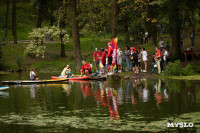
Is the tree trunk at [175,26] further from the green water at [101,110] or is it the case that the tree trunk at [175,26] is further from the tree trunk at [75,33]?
the green water at [101,110]

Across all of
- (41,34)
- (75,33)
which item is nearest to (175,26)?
(75,33)

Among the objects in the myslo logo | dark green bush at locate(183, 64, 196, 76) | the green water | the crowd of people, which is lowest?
the myslo logo

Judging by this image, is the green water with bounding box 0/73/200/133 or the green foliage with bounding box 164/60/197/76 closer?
the green water with bounding box 0/73/200/133

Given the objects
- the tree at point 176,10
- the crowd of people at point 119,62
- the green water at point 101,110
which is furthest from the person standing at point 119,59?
the green water at point 101,110

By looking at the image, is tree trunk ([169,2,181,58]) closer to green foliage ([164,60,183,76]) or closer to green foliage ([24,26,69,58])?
green foliage ([164,60,183,76])

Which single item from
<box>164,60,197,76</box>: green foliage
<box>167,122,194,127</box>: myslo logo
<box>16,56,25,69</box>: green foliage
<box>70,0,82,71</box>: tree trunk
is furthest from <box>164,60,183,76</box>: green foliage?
<box>16,56,25,69</box>: green foliage

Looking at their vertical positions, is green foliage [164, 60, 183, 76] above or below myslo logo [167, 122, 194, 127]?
above

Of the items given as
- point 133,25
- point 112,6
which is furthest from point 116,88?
point 133,25

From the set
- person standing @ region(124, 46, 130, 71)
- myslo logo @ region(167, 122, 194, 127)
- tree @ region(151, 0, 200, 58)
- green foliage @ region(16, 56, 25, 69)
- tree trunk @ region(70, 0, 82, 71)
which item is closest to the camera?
myslo logo @ region(167, 122, 194, 127)

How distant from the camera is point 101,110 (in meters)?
16.1

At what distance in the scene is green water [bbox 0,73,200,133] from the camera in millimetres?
13136

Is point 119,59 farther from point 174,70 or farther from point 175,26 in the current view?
point 175,26

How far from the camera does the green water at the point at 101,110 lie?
43.1 feet

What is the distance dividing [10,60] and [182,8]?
92.9ft
